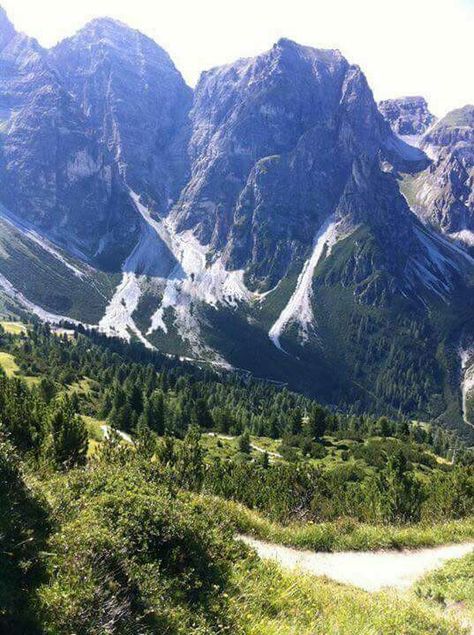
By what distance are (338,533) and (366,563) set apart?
1869 millimetres

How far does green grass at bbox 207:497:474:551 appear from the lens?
20.0 meters

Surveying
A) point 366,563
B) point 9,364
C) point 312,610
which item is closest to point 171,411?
point 9,364

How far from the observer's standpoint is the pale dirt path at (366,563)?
17984 mm

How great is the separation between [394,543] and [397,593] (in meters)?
5.96

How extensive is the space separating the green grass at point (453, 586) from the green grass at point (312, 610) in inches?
51.6

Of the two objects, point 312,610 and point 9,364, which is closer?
point 312,610

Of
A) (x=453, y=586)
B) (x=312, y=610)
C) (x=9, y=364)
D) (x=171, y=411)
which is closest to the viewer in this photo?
(x=312, y=610)

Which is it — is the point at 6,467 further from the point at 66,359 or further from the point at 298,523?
the point at 66,359

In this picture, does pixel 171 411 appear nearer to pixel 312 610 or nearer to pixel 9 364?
pixel 9 364

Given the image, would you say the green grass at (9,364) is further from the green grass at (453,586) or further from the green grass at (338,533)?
the green grass at (453,586)

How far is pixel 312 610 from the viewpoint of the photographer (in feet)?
38.9

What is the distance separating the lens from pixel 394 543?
22078 millimetres

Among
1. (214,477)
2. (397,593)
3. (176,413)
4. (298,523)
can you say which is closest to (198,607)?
(397,593)

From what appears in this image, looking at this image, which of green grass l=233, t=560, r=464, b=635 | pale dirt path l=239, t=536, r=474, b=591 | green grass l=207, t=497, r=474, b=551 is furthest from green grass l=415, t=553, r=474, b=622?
green grass l=207, t=497, r=474, b=551
